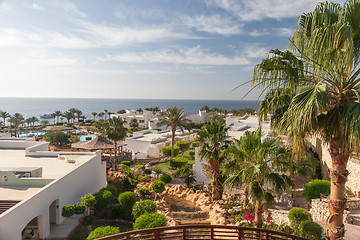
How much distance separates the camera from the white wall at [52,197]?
10383 mm

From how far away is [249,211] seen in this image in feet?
50.8

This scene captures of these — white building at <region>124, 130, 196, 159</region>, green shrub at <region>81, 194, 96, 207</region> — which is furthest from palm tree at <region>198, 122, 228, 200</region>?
white building at <region>124, 130, 196, 159</region>

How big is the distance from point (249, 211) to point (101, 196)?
9.92 m

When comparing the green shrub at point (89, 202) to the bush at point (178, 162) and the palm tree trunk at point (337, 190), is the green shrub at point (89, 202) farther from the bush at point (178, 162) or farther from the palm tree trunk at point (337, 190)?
Result: the palm tree trunk at point (337, 190)

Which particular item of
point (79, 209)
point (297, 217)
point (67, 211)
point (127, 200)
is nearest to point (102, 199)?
point (127, 200)

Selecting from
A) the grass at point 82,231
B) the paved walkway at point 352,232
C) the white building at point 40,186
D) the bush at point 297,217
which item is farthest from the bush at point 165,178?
the paved walkway at point 352,232

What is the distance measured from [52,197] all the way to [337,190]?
13.8 meters

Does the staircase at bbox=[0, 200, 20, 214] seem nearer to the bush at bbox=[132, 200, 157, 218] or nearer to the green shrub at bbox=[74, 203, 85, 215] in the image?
the green shrub at bbox=[74, 203, 85, 215]

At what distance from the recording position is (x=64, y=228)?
1498 centimetres

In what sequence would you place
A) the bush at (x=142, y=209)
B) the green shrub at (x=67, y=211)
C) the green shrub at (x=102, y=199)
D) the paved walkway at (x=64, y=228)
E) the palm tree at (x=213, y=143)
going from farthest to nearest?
the palm tree at (x=213, y=143)
the green shrub at (x=102, y=199)
the bush at (x=142, y=209)
the green shrub at (x=67, y=211)
the paved walkway at (x=64, y=228)

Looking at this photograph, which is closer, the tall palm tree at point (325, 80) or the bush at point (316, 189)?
the tall palm tree at point (325, 80)

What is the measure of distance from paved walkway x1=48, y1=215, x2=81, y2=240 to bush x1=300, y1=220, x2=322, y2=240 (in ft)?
42.0

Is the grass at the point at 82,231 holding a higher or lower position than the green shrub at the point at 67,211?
lower

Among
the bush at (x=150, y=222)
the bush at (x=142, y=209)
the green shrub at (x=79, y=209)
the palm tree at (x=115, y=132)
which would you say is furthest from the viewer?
the palm tree at (x=115, y=132)
